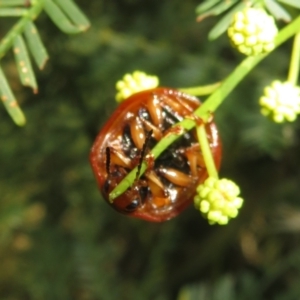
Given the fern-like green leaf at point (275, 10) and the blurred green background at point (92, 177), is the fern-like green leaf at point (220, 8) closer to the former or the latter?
the fern-like green leaf at point (275, 10)

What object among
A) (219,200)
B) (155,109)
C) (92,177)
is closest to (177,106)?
(155,109)

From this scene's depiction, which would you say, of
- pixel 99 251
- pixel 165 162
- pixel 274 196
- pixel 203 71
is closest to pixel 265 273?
pixel 274 196

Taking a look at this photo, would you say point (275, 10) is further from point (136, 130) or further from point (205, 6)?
point (136, 130)

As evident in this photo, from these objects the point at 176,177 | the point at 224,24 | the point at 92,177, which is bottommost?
the point at 92,177

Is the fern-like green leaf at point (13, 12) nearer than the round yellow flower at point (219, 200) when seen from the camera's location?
No

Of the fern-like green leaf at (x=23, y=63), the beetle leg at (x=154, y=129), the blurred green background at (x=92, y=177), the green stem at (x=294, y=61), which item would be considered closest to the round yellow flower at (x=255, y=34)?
the green stem at (x=294, y=61)

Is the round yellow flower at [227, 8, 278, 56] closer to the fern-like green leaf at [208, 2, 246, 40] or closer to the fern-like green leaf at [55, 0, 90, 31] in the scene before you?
the fern-like green leaf at [208, 2, 246, 40]
